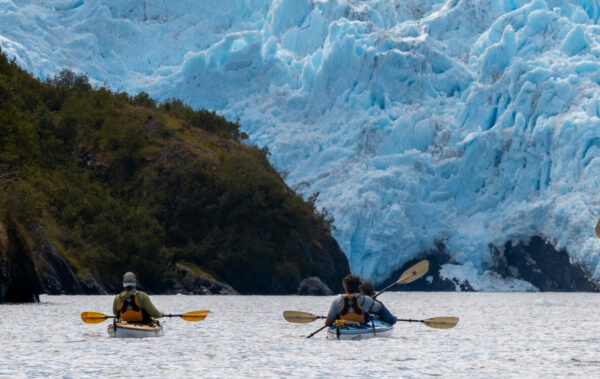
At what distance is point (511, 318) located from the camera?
105 ft

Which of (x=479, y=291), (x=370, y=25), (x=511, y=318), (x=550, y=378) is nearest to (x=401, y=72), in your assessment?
(x=370, y=25)

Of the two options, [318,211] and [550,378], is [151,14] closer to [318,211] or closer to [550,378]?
[318,211]

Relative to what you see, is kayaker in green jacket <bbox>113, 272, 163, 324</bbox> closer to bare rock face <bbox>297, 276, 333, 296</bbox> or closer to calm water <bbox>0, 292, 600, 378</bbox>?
calm water <bbox>0, 292, 600, 378</bbox>

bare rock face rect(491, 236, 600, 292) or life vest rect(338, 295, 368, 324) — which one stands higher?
bare rock face rect(491, 236, 600, 292)

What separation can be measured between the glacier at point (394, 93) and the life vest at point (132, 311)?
49696mm

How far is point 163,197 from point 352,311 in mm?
48387

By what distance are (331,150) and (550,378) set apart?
6403cm

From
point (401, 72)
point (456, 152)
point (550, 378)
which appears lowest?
point (550, 378)

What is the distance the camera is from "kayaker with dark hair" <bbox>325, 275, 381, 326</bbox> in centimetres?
1898

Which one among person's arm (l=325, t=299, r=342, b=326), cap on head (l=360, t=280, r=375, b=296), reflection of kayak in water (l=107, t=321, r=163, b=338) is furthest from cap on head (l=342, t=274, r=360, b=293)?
reflection of kayak in water (l=107, t=321, r=163, b=338)

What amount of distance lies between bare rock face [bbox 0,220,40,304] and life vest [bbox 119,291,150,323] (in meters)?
14.5

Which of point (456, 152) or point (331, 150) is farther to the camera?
point (331, 150)

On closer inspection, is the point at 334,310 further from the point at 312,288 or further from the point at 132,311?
the point at 312,288

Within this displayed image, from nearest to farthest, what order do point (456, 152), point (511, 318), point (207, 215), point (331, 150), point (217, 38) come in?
point (511, 318), point (207, 215), point (456, 152), point (331, 150), point (217, 38)
